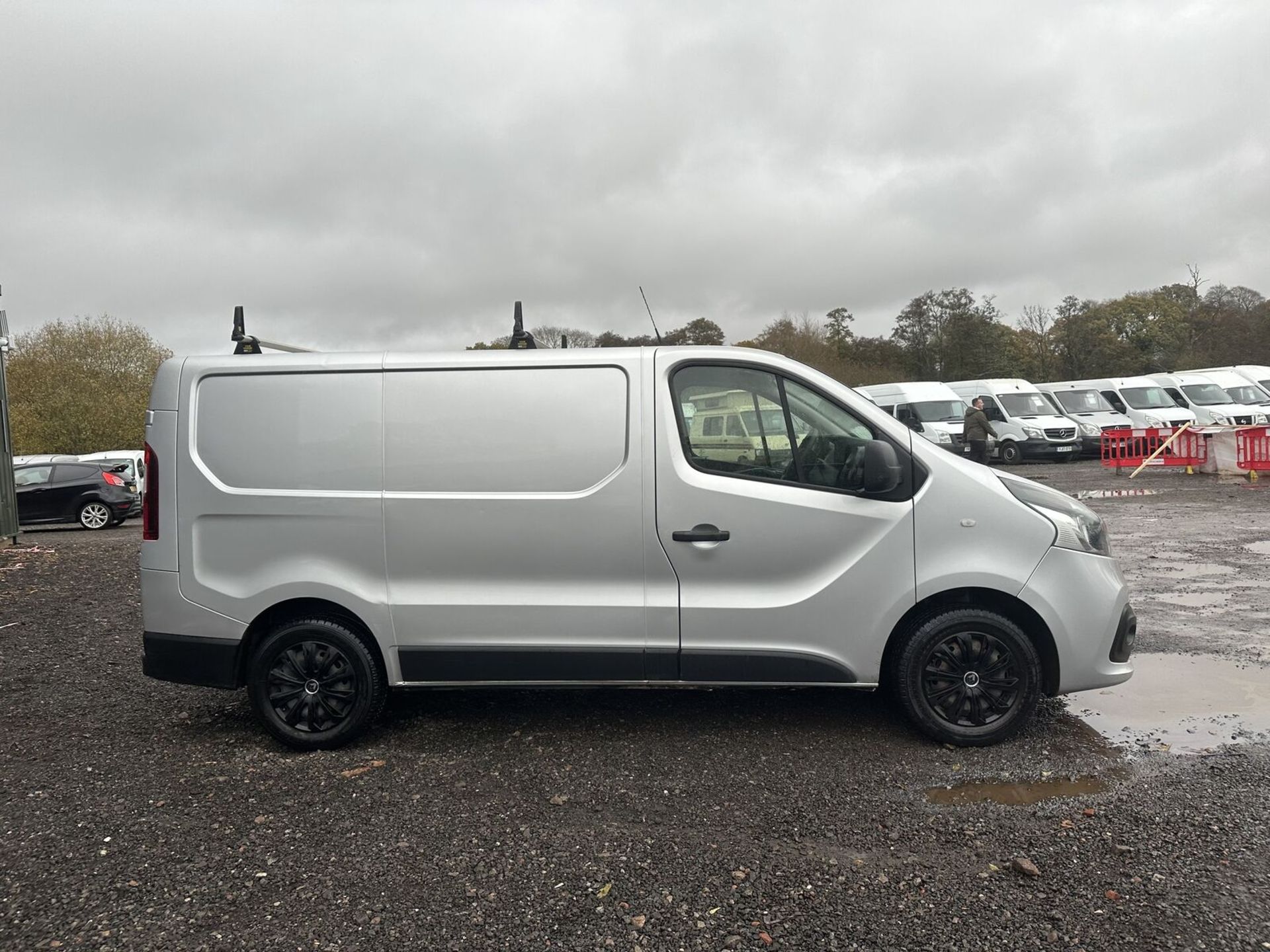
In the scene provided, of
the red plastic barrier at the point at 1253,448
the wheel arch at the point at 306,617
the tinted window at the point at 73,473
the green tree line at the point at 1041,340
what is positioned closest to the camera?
the wheel arch at the point at 306,617

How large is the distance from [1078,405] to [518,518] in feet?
90.0

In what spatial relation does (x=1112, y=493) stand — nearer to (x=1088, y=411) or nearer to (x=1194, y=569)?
(x=1194, y=569)

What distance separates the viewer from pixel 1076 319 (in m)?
57.6

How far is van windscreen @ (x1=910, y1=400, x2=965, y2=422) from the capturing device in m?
25.8

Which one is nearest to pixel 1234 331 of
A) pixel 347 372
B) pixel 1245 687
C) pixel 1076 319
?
pixel 1076 319

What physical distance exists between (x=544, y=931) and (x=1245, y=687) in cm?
441

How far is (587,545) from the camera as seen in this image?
14.0ft

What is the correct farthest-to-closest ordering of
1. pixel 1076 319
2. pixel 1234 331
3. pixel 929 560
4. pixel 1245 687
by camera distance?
pixel 1076 319, pixel 1234 331, pixel 1245 687, pixel 929 560

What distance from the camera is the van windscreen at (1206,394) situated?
2647cm

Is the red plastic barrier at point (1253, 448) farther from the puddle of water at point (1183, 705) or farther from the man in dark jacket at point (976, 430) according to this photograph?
the puddle of water at point (1183, 705)

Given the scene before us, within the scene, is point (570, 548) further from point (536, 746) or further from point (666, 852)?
point (666, 852)

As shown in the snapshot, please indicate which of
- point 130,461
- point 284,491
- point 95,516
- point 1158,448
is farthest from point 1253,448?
point 130,461

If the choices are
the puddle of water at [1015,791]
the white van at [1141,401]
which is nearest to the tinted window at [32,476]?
the puddle of water at [1015,791]

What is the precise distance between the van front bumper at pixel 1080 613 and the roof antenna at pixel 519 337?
8.81ft
